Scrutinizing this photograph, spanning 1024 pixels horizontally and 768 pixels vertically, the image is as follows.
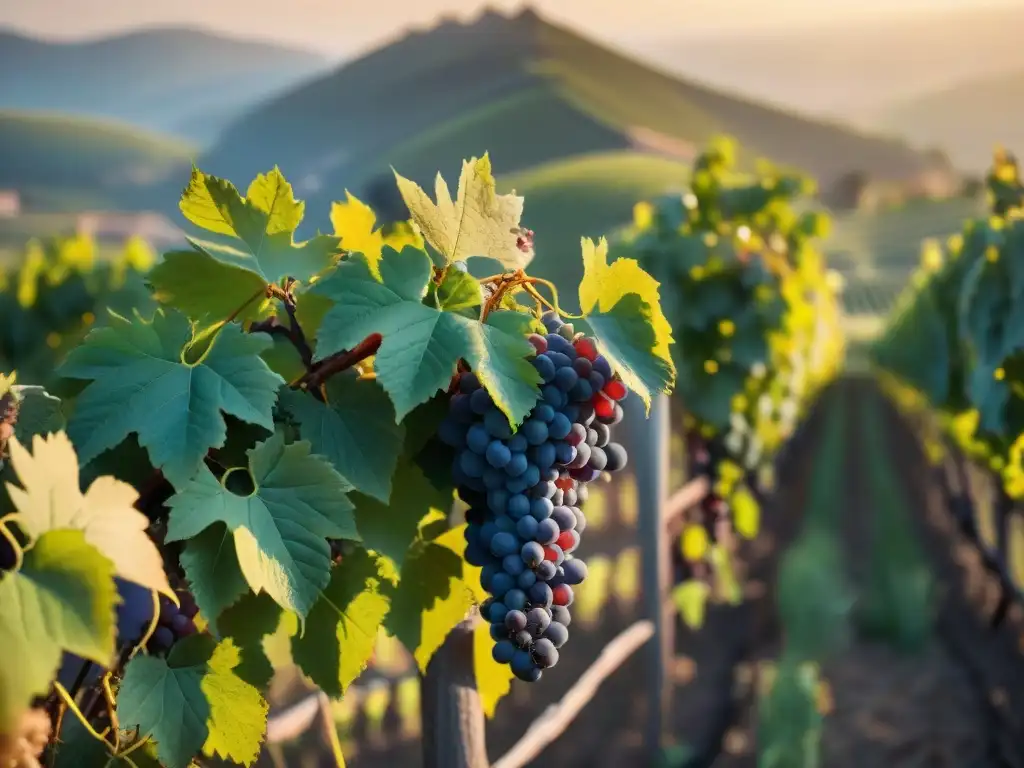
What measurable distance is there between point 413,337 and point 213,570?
273 mm

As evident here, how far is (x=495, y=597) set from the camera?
0.93 m

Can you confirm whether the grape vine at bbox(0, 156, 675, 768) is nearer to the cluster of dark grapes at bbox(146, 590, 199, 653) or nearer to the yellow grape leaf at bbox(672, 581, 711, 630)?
the cluster of dark grapes at bbox(146, 590, 199, 653)

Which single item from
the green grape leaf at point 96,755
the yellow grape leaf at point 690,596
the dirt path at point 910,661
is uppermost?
the green grape leaf at point 96,755

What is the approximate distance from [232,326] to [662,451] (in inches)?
95.3

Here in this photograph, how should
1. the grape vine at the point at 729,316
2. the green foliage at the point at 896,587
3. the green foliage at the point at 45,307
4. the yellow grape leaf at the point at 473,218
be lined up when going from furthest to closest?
the green foliage at the point at 896,587, the green foliage at the point at 45,307, the grape vine at the point at 729,316, the yellow grape leaf at the point at 473,218

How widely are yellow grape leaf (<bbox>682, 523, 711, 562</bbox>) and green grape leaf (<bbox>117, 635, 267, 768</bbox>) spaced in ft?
10.2

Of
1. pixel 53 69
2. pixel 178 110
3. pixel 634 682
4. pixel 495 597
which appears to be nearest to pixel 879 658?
pixel 634 682

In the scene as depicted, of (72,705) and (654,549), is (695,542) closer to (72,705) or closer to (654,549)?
(654,549)

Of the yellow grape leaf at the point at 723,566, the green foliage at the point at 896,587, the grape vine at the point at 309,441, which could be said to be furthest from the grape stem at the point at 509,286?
the green foliage at the point at 896,587

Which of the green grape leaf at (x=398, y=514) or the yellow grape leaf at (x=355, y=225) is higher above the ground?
the yellow grape leaf at (x=355, y=225)

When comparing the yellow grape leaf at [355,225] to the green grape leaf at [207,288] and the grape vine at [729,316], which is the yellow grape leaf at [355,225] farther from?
A: the grape vine at [729,316]

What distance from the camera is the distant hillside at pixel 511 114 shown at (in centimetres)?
A: 2919

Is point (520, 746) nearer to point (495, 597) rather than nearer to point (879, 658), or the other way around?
point (495, 597)

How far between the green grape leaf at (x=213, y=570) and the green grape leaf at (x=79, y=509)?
0.32ft
